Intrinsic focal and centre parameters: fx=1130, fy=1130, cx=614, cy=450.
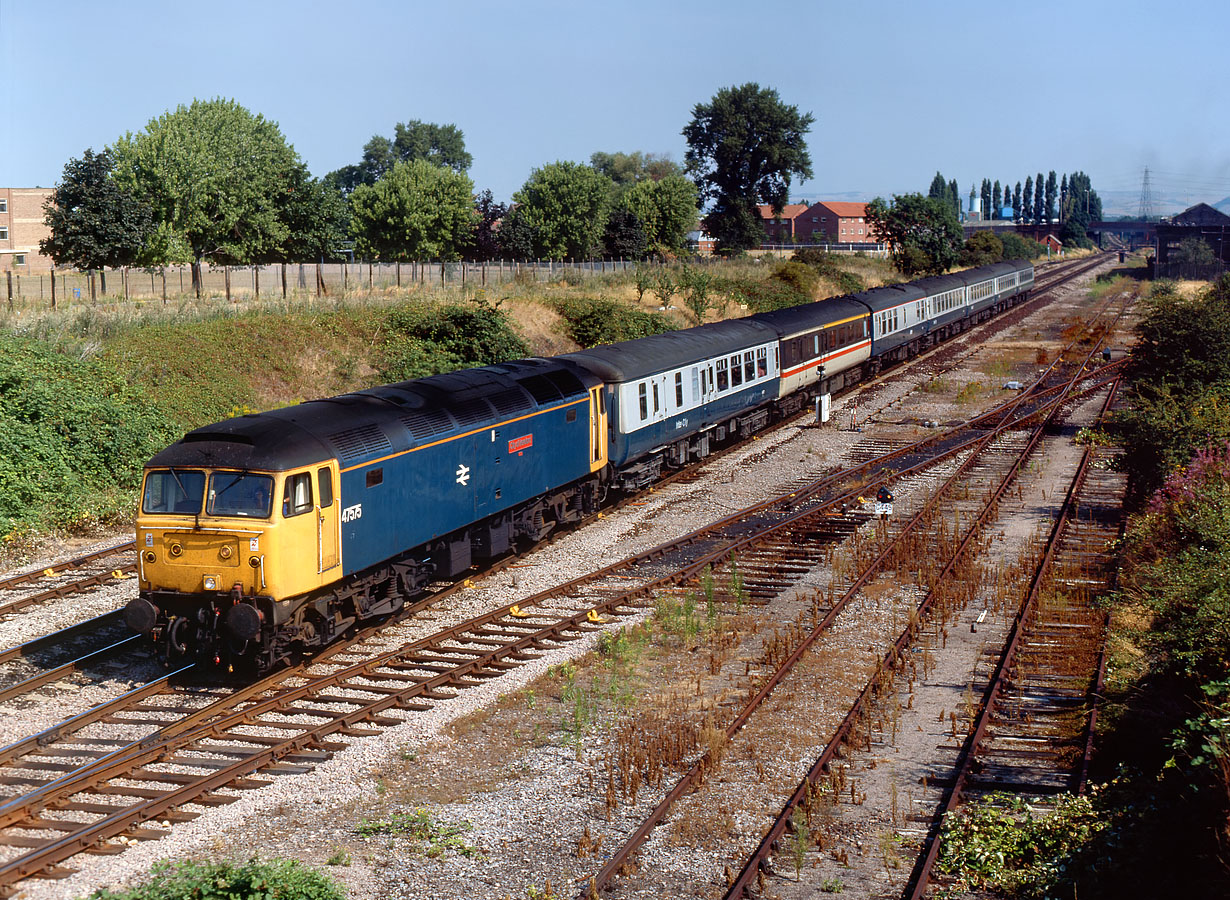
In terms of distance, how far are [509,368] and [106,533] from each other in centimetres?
876

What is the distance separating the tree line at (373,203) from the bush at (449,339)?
9.87 metres

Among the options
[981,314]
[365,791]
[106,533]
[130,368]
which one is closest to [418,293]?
[130,368]

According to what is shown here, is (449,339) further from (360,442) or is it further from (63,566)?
(360,442)

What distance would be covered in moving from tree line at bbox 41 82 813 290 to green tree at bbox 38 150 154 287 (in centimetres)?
4

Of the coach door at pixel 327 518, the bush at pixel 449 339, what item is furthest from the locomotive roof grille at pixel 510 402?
the bush at pixel 449 339

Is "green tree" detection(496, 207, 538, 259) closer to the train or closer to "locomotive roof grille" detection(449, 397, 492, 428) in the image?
the train

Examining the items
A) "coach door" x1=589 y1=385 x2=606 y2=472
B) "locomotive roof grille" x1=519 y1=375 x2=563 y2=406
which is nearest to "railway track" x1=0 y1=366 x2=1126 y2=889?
"locomotive roof grille" x1=519 y1=375 x2=563 y2=406

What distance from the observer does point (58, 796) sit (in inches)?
435

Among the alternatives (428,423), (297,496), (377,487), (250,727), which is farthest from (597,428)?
(250,727)

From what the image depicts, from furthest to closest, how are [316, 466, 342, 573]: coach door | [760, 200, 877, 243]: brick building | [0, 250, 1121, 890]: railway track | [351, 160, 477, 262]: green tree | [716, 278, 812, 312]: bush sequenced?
[760, 200, 877, 243]: brick building
[351, 160, 477, 262]: green tree
[716, 278, 812, 312]: bush
[316, 466, 342, 573]: coach door
[0, 250, 1121, 890]: railway track

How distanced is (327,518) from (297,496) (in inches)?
24.4

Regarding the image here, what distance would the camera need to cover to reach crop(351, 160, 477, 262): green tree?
7212 cm

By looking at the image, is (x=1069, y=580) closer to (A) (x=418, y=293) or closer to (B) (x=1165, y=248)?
(A) (x=418, y=293)

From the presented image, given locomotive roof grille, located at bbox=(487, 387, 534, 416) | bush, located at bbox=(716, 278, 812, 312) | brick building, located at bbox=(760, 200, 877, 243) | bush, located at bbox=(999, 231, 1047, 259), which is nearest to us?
locomotive roof grille, located at bbox=(487, 387, 534, 416)
